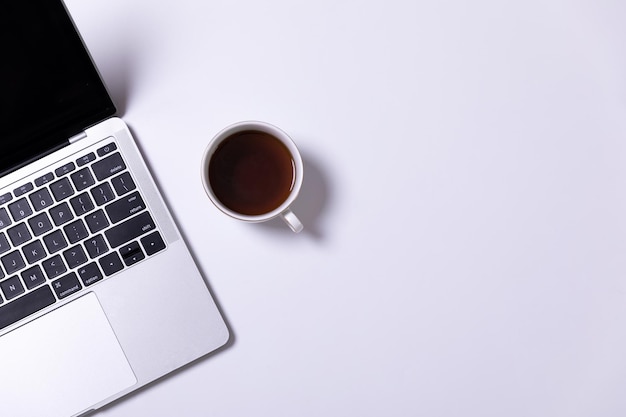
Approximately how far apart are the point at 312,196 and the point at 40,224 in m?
0.28

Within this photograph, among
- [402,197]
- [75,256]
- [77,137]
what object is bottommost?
[402,197]

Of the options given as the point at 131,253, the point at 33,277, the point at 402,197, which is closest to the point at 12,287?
the point at 33,277

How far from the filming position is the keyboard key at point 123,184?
602 mm

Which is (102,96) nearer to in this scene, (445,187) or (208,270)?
(208,270)

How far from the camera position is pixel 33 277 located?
59cm

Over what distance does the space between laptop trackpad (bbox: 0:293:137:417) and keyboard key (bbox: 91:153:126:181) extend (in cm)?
12

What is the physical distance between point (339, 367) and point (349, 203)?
0.18 metres

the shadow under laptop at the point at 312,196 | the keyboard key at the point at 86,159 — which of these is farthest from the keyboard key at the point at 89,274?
the shadow under laptop at the point at 312,196

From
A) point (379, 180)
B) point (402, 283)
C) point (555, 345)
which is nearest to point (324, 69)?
point (379, 180)

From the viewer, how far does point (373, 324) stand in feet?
2.05

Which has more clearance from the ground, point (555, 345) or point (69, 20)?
point (69, 20)

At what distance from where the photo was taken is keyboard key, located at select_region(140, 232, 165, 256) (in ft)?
1.97

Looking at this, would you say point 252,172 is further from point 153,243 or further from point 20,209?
point 20,209

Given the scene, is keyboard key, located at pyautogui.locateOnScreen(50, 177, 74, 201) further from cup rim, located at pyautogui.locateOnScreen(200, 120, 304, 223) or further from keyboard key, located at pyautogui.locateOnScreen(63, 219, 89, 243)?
cup rim, located at pyautogui.locateOnScreen(200, 120, 304, 223)
